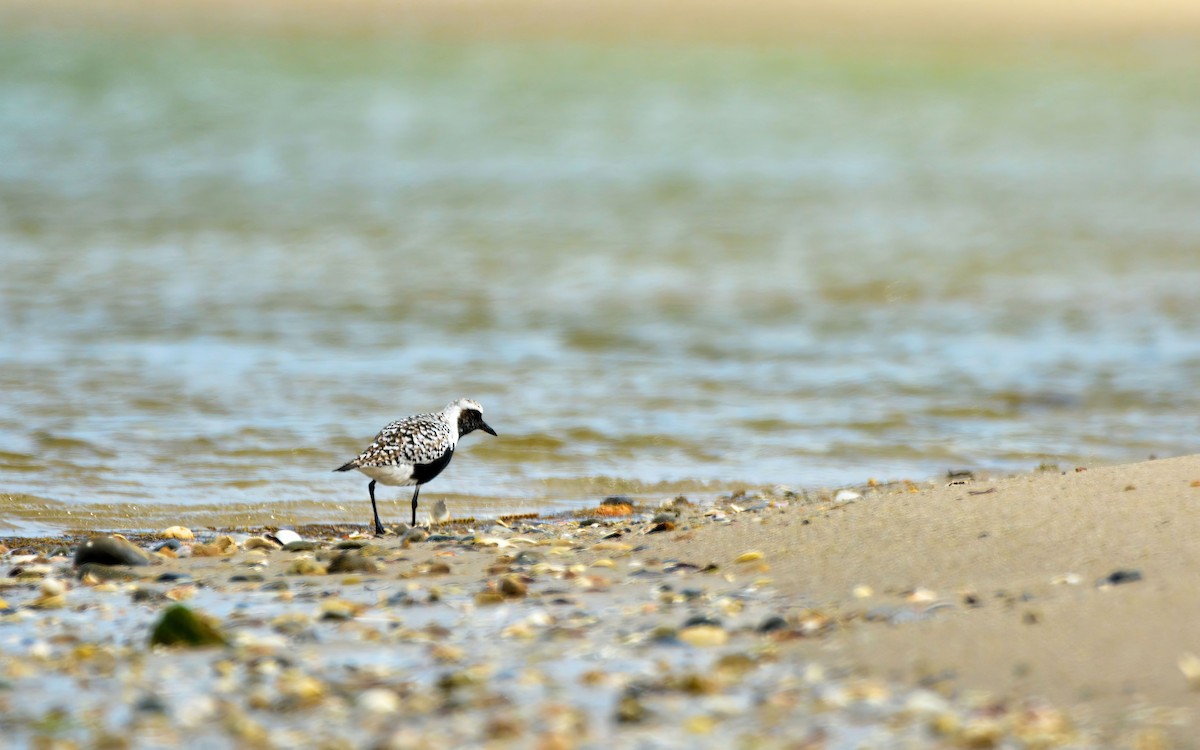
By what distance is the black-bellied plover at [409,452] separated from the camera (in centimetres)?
709

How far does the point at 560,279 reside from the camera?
16062mm

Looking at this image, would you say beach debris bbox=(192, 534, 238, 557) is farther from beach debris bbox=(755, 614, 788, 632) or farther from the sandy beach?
beach debris bbox=(755, 614, 788, 632)

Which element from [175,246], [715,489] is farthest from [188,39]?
[715,489]

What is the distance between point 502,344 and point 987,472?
5.04 m

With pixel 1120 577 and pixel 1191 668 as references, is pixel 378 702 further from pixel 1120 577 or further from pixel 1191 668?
pixel 1120 577

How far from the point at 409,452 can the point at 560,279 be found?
9.02 m

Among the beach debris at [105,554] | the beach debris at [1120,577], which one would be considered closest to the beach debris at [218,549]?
the beach debris at [105,554]

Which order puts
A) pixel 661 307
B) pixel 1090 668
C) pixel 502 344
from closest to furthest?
pixel 1090 668 → pixel 502 344 → pixel 661 307

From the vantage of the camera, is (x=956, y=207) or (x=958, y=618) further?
(x=956, y=207)

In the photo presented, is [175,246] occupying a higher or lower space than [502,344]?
higher

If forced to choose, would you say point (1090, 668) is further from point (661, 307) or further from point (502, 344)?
point (661, 307)

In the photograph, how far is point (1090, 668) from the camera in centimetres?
418

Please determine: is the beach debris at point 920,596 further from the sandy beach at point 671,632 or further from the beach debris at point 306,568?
the beach debris at point 306,568

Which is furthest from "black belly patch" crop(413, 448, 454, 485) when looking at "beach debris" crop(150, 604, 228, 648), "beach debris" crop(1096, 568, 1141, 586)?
"beach debris" crop(1096, 568, 1141, 586)
